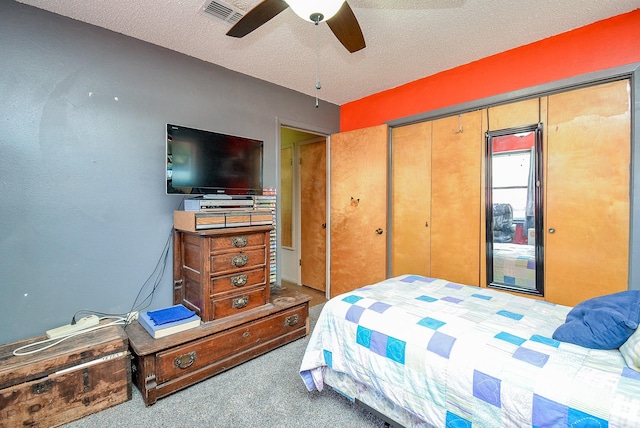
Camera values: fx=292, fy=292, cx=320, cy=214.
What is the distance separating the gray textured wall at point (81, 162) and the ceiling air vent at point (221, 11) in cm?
75

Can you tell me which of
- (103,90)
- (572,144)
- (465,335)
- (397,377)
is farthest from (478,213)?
(103,90)

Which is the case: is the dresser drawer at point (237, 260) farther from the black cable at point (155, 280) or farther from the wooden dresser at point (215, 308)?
the black cable at point (155, 280)

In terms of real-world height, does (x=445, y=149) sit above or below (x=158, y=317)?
above

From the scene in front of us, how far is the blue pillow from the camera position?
1.19 metres

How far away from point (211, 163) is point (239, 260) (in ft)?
2.81

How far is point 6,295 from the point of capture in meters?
1.91

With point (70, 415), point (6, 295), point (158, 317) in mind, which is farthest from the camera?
point (158, 317)

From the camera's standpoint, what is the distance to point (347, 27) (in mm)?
1629

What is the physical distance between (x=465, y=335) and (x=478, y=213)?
1.73m

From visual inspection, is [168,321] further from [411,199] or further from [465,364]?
[411,199]

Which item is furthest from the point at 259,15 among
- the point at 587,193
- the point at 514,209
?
the point at 587,193

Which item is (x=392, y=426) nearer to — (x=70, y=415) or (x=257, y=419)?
(x=257, y=419)

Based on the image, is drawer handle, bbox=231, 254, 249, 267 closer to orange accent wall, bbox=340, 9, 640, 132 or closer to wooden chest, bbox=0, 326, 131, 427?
wooden chest, bbox=0, 326, 131, 427

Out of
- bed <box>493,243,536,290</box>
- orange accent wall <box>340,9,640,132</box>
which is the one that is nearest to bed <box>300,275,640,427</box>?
bed <box>493,243,536,290</box>
